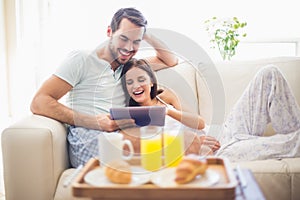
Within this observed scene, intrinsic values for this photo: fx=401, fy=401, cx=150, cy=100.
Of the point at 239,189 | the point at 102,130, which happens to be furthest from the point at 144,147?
the point at 102,130

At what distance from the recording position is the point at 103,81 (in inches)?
83.0

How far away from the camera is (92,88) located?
2.07m

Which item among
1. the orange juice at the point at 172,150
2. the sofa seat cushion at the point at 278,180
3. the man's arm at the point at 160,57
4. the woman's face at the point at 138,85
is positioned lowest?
the sofa seat cushion at the point at 278,180

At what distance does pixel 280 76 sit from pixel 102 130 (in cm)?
89

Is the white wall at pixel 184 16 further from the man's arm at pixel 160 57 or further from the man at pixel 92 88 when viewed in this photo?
the man at pixel 92 88

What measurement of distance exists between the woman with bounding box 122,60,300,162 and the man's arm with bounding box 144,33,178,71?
0.14 metres

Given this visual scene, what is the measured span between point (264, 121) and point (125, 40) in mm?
793

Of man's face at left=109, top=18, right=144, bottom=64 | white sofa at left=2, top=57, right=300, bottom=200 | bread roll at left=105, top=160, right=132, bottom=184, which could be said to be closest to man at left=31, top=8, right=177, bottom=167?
man's face at left=109, top=18, right=144, bottom=64

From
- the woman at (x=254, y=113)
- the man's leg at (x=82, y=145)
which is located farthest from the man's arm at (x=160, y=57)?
the man's leg at (x=82, y=145)

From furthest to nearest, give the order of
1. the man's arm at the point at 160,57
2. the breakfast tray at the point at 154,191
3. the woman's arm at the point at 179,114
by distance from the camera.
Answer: the man's arm at the point at 160,57 → the woman's arm at the point at 179,114 → the breakfast tray at the point at 154,191

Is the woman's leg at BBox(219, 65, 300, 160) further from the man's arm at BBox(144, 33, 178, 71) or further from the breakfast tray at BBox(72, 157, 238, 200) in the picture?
the breakfast tray at BBox(72, 157, 238, 200)

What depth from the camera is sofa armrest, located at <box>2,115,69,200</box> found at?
169 cm

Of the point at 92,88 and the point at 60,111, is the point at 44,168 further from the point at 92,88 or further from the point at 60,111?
the point at 92,88

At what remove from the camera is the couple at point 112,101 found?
1.85 meters
